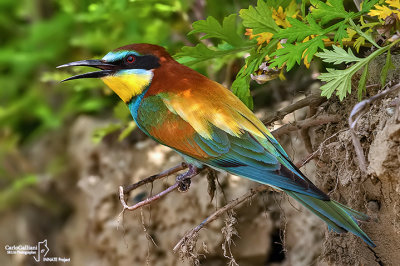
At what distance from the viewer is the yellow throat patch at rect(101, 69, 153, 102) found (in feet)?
6.62

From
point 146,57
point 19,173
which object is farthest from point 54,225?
point 146,57

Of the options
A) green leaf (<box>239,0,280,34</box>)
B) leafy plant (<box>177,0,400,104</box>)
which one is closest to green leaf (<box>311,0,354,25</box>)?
leafy plant (<box>177,0,400,104</box>)

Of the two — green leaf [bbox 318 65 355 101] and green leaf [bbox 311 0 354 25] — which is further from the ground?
green leaf [bbox 311 0 354 25]

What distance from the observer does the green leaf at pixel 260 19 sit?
72.0 inches

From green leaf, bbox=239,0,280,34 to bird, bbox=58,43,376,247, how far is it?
24 cm

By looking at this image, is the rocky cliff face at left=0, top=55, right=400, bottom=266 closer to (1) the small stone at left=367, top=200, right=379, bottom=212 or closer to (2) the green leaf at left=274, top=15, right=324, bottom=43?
(1) the small stone at left=367, top=200, right=379, bottom=212

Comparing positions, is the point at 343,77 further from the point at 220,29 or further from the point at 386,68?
the point at 220,29

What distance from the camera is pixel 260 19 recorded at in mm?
1850

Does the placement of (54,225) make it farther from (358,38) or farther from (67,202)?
(358,38)

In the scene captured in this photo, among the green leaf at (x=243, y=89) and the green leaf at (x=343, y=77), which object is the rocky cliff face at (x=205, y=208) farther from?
the green leaf at (x=243, y=89)

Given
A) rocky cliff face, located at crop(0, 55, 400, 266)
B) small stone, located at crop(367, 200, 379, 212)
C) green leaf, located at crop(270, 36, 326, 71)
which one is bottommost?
rocky cliff face, located at crop(0, 55, 400, 266)

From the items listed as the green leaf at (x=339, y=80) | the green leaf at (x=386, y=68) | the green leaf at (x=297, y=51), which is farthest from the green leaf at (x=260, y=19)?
the green leaf at (x=386, y=68)

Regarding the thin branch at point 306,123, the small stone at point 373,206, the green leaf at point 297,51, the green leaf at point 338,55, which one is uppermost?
the green leaf at point 297,51

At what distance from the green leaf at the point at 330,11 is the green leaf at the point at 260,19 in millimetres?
137
